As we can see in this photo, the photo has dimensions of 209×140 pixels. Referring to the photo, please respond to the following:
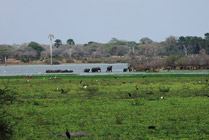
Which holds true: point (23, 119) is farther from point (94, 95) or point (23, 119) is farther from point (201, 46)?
point (201, 46)

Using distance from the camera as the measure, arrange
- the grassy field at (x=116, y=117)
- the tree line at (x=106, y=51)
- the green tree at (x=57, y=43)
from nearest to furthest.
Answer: the grassy field at (x=116, y=117)
the tree line at (x=106, y=51)
the green tree at (x=57, y=43)

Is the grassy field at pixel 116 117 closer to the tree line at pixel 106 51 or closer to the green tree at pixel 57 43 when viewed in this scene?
the tree line at pixel 106 51

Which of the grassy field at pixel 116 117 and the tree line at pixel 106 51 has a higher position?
the tree line at pixel 106 51

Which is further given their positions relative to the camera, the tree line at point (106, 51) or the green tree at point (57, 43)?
the green tree at point (57, 43)

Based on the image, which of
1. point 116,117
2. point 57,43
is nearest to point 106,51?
point 57,43

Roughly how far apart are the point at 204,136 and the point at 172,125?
1.81 meters

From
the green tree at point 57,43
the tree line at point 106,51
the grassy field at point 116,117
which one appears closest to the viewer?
the grassy field at point 116,117

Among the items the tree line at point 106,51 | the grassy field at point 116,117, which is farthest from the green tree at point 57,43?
the grassy field at point 116,117

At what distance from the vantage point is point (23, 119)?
15.5 metres

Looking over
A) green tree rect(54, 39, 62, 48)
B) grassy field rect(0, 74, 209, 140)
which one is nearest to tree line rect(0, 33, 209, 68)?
green tree rect(54, 39, 62, 48)

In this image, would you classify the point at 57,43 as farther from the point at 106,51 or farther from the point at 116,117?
the point at 116,117

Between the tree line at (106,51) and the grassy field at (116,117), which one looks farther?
the tree line at (106,51)

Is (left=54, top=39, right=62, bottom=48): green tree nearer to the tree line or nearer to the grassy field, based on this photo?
the tree line

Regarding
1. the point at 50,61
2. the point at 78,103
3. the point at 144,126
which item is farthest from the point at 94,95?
the point at 50,61
